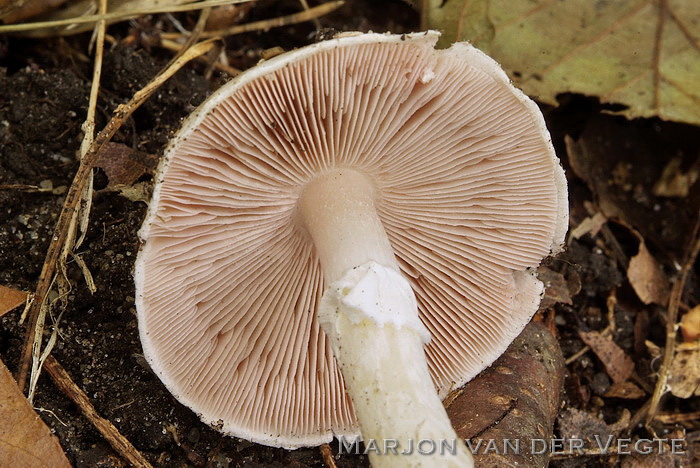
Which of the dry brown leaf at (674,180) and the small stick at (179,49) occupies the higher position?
the small stick at (179,49)

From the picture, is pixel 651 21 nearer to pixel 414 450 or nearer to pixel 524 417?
pixel 524 417

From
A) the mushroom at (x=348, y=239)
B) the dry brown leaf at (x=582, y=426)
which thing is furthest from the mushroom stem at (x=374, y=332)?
the dry brown leaf at (x=582, y=426)

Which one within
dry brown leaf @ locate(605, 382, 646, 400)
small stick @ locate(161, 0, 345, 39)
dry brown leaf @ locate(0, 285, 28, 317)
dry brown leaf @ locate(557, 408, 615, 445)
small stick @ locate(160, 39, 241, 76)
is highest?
small stick @ locate(161, 0, 345, 39)

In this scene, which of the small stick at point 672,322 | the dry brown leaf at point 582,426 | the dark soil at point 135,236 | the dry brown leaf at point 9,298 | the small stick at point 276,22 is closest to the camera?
the dry brown leaf at point 9,298

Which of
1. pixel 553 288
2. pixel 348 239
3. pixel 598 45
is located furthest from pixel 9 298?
pixel 598 45

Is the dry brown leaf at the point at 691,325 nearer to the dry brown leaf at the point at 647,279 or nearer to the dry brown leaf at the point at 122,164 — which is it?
the dry brown leaf at the point at 647,279

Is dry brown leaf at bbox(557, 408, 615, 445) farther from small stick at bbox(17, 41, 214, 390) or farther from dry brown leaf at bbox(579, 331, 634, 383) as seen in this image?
small stick at bbox(17, 41, 214, 390)

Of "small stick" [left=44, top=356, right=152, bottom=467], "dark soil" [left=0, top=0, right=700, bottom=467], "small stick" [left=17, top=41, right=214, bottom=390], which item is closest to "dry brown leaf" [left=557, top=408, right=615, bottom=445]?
"dark soil" [left=0, top=0, right=700, bottom=467]
